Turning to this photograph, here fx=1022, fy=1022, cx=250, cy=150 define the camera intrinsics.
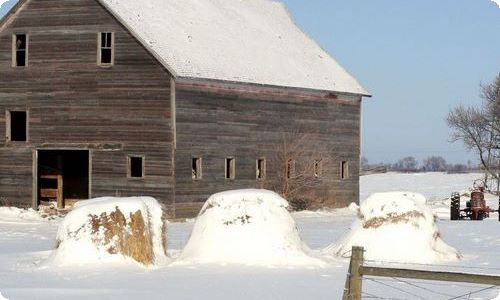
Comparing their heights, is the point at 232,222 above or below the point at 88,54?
below

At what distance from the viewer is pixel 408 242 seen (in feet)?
62.4

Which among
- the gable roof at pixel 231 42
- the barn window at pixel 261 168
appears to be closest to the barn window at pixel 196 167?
the gable roof at pixel 231 42

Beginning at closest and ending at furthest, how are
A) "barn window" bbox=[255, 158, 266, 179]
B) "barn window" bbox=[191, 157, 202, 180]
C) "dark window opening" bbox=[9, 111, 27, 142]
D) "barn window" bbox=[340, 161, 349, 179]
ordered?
"barn window" bbox=[191, 157, 202, 180] < "dark window opening" bbox=[9, 111, 27, 142] < "barn window" bbox=[255, 158, 266, 179] < "barn window" bbox=[340, 161, 349, 179]

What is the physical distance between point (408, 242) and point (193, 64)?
15.4m

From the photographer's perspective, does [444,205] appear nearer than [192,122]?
No

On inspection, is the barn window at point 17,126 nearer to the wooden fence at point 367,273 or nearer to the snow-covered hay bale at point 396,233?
the snow-covered hay bale at point 396,233

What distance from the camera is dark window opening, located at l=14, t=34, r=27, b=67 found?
34844 millimetres

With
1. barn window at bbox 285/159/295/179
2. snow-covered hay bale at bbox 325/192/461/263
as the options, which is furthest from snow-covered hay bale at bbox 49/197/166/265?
barn window at bbox 285/159/295/179

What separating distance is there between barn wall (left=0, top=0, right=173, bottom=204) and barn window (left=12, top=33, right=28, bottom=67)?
0.60ft

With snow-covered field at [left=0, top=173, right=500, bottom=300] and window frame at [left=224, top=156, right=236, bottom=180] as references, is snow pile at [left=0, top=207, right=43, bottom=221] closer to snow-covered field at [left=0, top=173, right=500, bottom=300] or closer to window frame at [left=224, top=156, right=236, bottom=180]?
window frame at [left=224, top=156, right=236, bottom=180]

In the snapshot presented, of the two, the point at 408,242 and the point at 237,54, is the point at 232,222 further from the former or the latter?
the point at 237,54

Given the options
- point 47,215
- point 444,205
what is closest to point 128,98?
point 47,215

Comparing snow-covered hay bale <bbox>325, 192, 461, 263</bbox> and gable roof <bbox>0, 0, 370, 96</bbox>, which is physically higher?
gable roof <bbox>0, 0, 370, 96</bbox>

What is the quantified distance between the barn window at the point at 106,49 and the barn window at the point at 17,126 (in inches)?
145
